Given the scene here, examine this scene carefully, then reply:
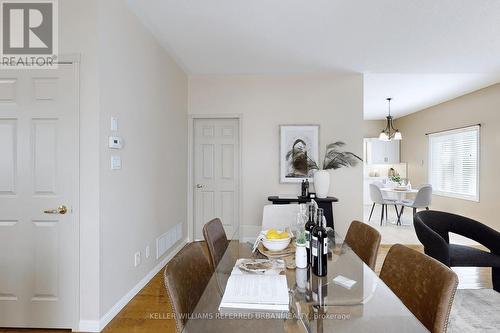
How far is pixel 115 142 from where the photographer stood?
2229mm

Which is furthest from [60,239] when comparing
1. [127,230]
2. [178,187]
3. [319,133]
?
A: [319,133]

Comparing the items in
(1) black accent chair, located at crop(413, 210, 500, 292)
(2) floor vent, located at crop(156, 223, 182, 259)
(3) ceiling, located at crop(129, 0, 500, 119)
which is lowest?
(2) floor vent, located at crop(156, 223, 182, 259)

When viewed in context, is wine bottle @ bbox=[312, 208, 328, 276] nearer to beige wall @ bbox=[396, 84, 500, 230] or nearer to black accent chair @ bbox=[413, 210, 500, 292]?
black accent chair @ bbox=[413, 210, 500, 292]

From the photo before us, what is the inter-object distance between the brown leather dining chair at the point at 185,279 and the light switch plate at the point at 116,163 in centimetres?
121

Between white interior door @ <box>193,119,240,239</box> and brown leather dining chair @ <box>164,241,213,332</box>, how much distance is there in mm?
2943

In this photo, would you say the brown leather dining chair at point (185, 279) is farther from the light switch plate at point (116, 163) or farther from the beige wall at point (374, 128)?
the beige wall at point (374, 128)

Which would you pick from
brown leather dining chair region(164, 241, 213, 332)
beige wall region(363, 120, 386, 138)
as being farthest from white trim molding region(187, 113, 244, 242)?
beige wall region(363, 120, 386, 138)

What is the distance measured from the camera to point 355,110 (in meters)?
4.21

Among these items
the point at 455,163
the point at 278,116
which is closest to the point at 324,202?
the point at 278,116

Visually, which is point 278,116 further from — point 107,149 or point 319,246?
point 319,246

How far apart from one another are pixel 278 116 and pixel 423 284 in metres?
3.42

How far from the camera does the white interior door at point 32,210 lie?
2.05m

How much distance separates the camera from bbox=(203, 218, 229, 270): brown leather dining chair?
1641 mm

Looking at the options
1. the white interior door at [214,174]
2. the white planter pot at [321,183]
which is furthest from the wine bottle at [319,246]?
the white interior door at [214,174]
